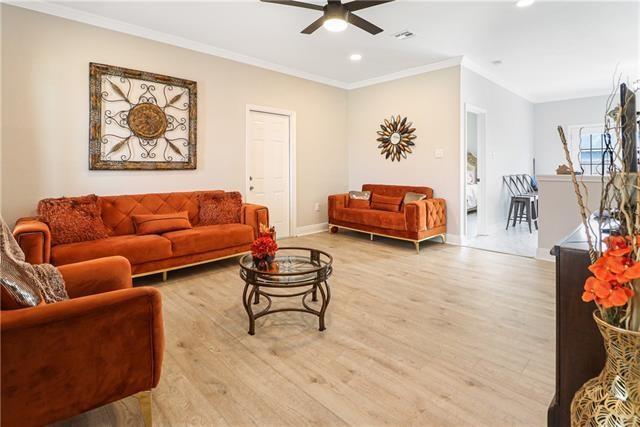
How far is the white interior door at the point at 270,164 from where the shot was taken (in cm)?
522

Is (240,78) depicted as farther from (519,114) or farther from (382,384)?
(519,114)

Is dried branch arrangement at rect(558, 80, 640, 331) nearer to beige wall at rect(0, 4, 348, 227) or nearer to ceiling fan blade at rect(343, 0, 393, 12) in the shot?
ceiling fan blade at rect(343, 0, 393, 12)

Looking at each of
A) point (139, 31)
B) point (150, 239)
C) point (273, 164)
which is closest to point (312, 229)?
point (273, 164)

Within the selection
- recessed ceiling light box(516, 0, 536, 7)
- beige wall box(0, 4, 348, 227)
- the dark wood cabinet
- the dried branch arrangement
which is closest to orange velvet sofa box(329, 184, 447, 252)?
beige wall box(0, 4, 348, 227)

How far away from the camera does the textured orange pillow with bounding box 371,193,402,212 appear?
5379 mm

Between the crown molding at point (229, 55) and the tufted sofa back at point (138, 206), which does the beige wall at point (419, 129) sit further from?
the tufted sofa back at point (138, 206)

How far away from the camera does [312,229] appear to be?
6.11 metres

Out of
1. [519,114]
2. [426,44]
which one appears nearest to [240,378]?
[426,44]

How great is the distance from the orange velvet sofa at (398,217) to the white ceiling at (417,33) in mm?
1929

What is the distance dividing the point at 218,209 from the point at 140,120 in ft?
4.38

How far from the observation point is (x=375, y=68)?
5453 mm

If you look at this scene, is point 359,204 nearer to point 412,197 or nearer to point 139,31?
point 412,197

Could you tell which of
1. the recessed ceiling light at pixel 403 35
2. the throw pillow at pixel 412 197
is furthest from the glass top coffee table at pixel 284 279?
the recessed ceiling light at pixel 403 35

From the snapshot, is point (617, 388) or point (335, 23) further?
point (335, 23)
